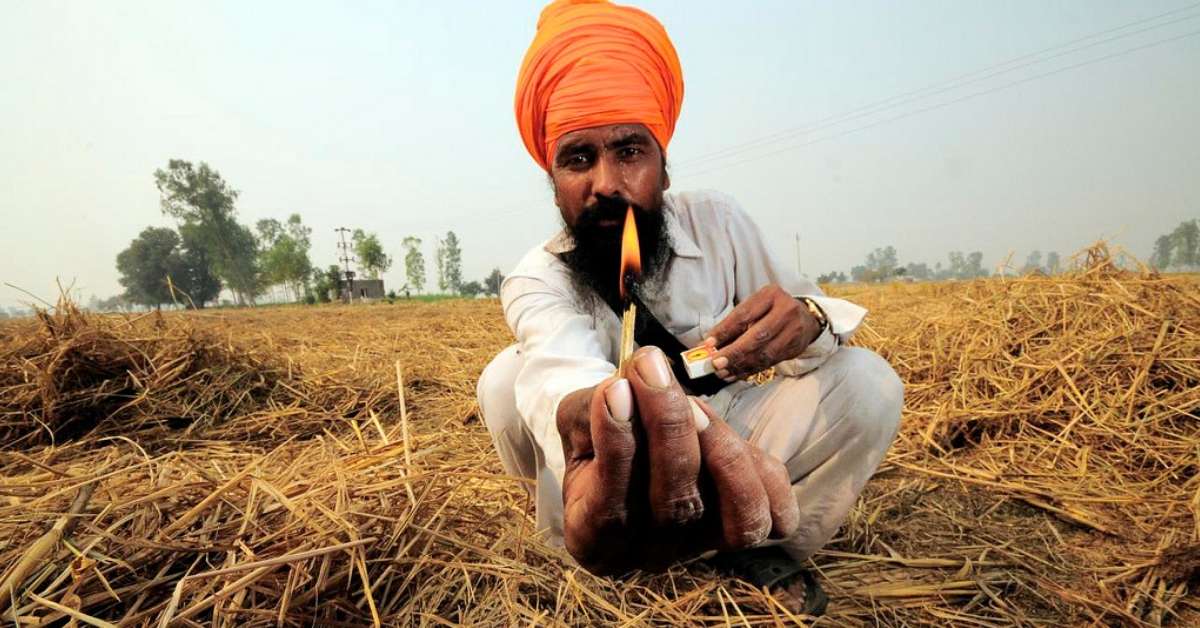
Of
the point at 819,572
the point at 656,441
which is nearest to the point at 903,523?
the point at 819,572

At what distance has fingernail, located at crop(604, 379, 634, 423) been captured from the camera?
86 cm

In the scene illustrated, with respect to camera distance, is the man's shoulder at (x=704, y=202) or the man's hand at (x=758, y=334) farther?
the man's shoulder at (x=704, y=202)

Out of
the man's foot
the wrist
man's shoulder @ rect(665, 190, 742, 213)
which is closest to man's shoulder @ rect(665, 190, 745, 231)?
man's shoulder @ rect(665, 190, 742, 213)

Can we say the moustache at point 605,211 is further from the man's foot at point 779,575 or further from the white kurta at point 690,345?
the man's foot at point 779,575

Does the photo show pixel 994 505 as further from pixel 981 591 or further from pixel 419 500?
pixel 419 500

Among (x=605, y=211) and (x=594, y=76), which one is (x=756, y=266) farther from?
(x=594, y=76)

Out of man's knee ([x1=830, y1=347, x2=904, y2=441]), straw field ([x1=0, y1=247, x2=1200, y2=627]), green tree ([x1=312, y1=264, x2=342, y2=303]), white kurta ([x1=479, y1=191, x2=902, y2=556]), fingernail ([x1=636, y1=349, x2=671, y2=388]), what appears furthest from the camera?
green tree ([x1=312, y1=264, x2=342, y2=303])

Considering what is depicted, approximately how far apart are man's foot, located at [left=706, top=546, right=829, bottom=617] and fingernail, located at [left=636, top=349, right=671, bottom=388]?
1106 mm

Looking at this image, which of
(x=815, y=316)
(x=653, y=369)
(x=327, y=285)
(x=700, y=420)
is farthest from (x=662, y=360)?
(x=327, y=285)

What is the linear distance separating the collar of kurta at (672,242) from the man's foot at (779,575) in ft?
3.69

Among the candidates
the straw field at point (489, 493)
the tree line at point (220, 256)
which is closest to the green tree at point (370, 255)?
the tree line at point (220, 256)

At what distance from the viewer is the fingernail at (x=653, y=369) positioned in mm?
847

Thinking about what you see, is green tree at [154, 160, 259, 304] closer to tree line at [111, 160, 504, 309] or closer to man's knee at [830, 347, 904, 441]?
tree line at [111, 160, 504, 309]

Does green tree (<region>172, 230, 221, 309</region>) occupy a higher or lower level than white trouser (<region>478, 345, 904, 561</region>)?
higher
